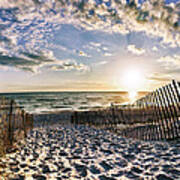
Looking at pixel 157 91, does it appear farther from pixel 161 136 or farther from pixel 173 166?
Answer: pixel 173 166

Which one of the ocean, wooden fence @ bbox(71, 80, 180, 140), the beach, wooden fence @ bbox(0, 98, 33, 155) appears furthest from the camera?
the ocean

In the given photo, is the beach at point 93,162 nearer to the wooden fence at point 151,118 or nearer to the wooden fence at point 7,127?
the wooden fence at point 7,127

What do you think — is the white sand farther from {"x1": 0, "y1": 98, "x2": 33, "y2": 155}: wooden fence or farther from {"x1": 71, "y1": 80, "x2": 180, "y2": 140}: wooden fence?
{"x1": 71, "y1": 80, "x2": 180, "y2": 140}: wooden fence

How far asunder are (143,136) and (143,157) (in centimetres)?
328

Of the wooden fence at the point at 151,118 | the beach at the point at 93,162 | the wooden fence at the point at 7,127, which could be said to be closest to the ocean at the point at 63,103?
the wooden fence at the point at 151,118

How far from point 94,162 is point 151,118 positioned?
19.7ft

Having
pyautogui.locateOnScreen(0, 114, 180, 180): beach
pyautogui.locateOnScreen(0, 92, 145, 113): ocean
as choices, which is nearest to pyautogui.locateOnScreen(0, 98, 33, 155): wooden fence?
pyautogui.locateOnScreen(0, 114, 180, 180): beach

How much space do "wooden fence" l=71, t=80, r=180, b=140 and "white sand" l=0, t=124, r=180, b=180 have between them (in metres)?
1.50

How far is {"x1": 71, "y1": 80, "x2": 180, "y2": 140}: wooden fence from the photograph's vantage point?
6.00 metres

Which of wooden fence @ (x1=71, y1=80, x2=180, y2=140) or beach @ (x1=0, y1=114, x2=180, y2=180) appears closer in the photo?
beach @ (x1=0, y1=114, x2=180, y2=180)

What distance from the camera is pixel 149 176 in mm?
3426

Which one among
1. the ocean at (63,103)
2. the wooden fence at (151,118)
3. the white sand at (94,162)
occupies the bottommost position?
the white sand at (94,162)

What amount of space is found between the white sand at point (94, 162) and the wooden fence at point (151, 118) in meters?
1.50

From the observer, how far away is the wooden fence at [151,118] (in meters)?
6.00
